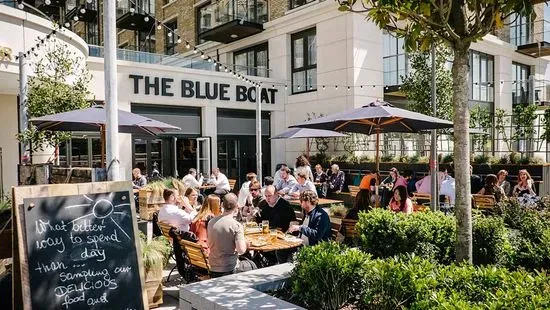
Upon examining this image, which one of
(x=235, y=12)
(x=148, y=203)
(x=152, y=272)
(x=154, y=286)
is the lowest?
(x=154, y=286)

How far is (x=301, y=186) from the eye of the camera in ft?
33.1

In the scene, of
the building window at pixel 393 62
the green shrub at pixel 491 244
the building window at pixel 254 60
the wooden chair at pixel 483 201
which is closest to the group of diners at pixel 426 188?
the wooden chair at pixel 483 201

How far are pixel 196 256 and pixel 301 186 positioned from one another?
16.2 ft

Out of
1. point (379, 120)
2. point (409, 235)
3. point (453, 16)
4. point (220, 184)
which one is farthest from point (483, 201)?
point (220, 184)

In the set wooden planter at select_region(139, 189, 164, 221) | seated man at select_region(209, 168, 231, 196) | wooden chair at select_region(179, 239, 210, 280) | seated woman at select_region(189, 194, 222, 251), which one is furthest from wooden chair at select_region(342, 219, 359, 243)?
seated man at select_region(209, 168, 231, 196)

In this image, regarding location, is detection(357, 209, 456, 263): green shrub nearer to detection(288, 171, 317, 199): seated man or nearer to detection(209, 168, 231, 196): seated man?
detection(288, 171, 317, 199): seated man

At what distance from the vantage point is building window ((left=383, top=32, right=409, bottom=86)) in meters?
18.0

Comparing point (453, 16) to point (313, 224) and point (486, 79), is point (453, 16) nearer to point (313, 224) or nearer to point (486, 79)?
point (313, 224)

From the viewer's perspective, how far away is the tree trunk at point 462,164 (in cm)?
411

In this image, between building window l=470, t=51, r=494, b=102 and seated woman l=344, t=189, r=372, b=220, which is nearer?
seated woman l=344, t=189, r=372, b=220

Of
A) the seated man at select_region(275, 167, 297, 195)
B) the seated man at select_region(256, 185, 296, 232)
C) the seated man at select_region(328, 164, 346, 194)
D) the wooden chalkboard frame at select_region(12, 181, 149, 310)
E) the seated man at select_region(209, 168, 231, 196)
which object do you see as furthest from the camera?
the seated man at select_region(328, 164, 346, 194)

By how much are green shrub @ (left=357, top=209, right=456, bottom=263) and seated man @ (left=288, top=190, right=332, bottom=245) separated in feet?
2.84

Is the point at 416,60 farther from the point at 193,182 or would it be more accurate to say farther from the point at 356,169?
the point at 193,182

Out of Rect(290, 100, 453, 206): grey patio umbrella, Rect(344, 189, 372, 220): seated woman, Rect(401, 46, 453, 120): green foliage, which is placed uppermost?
Rect(401, 46, 453, 120): green foliage
